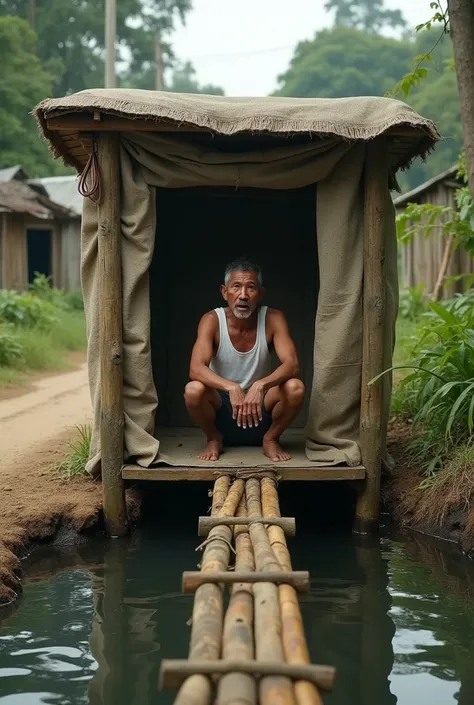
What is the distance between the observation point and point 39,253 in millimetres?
25000

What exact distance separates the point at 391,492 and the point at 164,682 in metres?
4.08

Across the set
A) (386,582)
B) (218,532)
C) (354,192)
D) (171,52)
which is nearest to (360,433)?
(386,582)

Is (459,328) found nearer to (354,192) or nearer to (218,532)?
(354,192)

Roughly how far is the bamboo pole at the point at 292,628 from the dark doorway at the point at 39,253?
67.8 ft

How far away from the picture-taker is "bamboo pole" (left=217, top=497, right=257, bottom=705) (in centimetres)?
279

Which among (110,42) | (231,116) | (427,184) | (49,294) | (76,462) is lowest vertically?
(76,462)

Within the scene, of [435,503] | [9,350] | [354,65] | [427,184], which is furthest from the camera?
[354,65]

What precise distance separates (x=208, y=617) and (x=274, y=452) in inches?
121

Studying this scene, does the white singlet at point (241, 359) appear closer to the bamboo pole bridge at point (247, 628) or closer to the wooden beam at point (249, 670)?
the bamboo pole bridge at point (247, 628)

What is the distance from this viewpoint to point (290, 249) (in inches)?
323

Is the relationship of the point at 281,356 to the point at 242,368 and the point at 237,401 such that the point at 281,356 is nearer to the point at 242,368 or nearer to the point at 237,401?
the point at 242,368

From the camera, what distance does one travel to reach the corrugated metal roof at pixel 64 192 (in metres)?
23.8

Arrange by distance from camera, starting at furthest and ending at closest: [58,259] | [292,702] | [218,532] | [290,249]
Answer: [58,259]
[290,249]
[218,532]
[292,702]

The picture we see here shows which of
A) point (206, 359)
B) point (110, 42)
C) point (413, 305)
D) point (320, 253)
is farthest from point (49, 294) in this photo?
point (320, 253)
